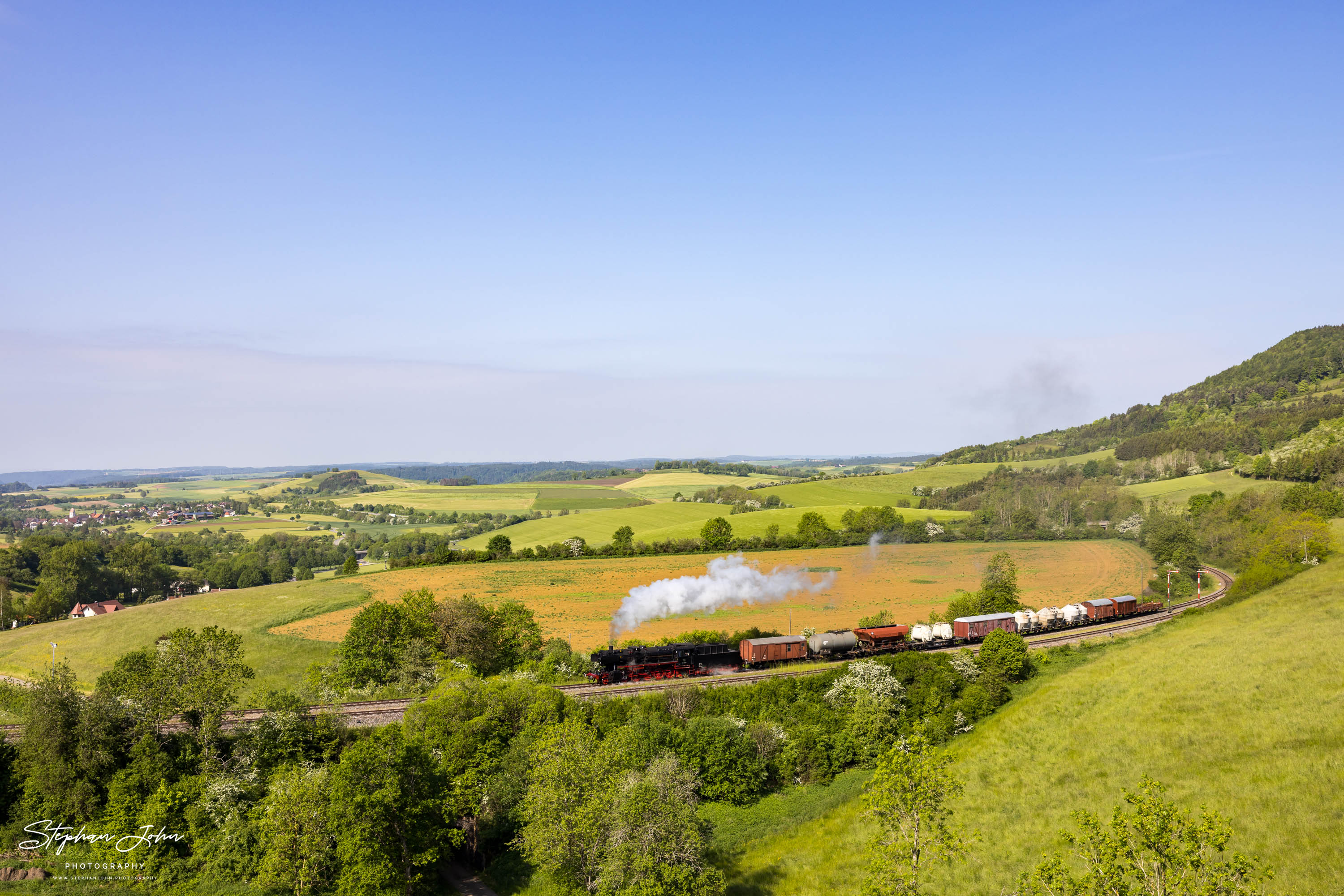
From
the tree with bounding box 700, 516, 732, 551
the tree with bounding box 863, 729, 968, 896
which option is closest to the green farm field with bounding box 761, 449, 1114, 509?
the tree with bounding box 700, 516, 732, 551

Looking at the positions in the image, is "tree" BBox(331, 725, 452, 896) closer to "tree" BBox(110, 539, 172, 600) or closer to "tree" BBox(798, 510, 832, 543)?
"tree" BBox(798, 510, 832, 543)

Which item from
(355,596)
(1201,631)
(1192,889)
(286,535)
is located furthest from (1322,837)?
(286,535)

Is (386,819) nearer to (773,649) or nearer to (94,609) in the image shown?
(773,649)

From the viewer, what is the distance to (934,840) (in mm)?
25406

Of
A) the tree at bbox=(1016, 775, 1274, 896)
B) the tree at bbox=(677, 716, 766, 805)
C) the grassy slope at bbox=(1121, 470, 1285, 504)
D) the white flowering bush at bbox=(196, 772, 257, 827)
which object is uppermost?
the grassy slope at bbox=(1121, 470, 1285, 504)

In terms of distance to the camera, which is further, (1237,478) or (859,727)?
(1237,478)

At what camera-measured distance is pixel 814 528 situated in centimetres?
12456

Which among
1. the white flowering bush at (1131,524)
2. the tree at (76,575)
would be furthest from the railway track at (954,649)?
the tree at (76,575)

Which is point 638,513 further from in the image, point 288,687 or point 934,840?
point 934,840

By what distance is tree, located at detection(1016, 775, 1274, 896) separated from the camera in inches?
728

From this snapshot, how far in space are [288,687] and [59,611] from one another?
274ft

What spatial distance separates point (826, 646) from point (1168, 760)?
2984cm

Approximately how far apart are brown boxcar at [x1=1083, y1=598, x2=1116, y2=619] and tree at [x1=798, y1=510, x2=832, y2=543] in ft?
153

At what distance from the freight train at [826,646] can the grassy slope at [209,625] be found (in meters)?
29.9
